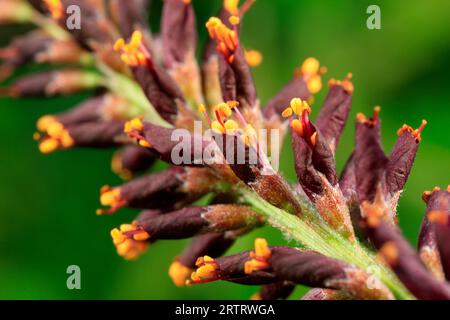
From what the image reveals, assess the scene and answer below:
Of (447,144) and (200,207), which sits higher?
(447,144)

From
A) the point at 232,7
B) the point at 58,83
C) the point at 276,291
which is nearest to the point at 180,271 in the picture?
the point at 276,291

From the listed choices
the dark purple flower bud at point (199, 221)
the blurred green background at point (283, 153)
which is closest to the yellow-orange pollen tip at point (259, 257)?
the dark purple flower bud at point (199, 221)

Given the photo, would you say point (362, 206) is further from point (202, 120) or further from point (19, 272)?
point (19, 272)

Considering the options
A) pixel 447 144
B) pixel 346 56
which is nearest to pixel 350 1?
pixel 346 56

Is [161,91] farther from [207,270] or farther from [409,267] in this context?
[409,267]

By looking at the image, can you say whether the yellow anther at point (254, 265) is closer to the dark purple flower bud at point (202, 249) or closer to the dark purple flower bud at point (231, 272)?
the dark purple flower bud at point (231, 272)

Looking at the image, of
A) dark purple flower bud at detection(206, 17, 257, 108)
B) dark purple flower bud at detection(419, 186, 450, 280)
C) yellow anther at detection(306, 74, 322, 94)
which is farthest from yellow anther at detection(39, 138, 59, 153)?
dark purple flower bud at detection(419, 186, 450, 280)
